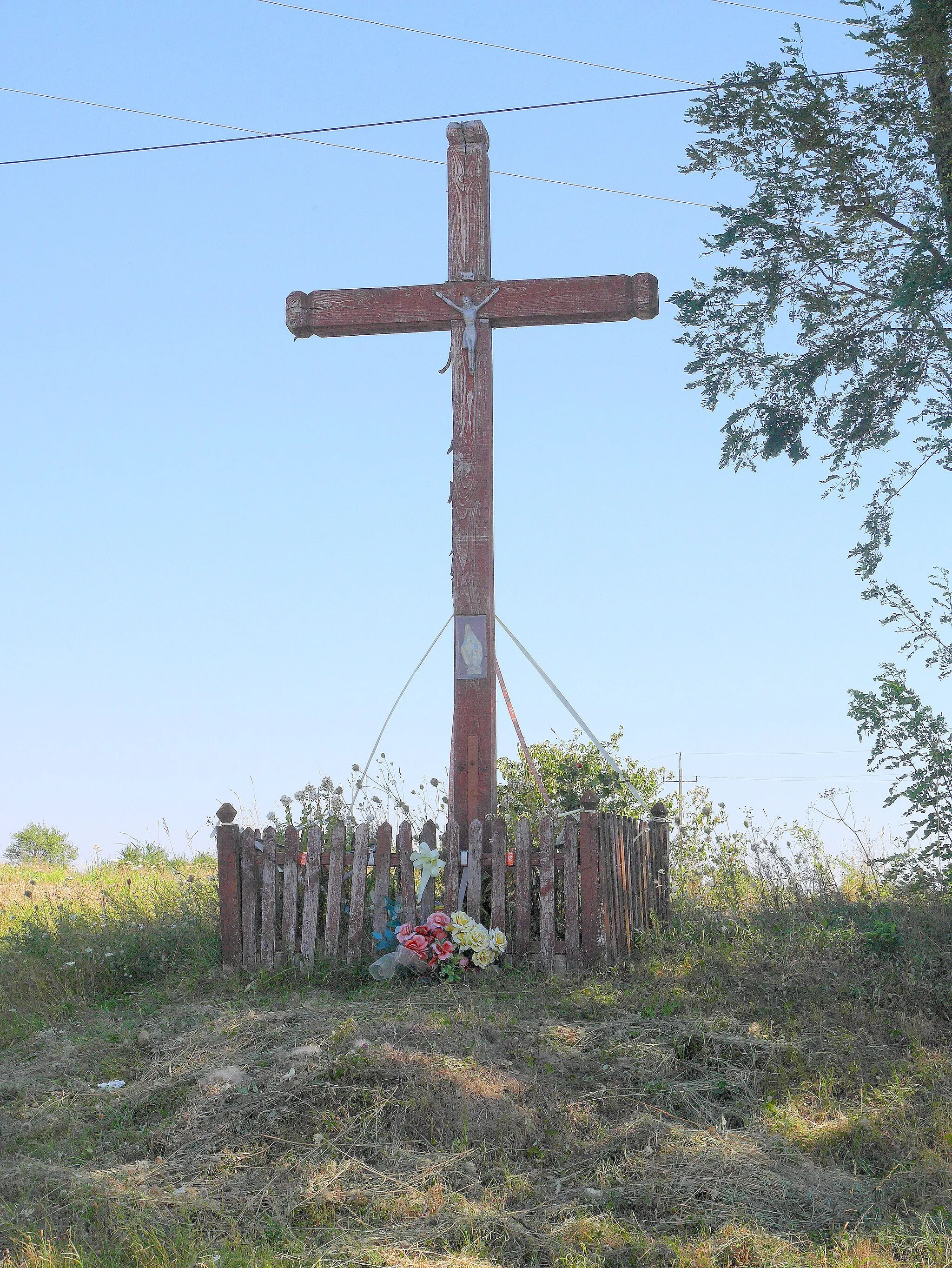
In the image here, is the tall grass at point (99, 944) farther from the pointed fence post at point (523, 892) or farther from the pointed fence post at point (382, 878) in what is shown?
the pointed fence post at point (523, 892)

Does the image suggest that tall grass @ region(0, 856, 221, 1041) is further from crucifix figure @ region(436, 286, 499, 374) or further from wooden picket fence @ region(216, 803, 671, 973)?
crucifix figure @ region(436, 286, 499, 374)

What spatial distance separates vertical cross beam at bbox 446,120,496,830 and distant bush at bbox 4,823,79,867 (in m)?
12.3

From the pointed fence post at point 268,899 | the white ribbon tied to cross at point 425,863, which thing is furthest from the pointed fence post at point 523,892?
the pointed fence post at point 268,899

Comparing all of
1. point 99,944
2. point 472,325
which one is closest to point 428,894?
point 99,944

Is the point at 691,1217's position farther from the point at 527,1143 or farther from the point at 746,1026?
the point at 746,1026

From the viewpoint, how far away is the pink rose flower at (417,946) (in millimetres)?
7789

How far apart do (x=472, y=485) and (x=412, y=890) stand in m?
2.96

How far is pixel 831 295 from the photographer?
32.4 feet

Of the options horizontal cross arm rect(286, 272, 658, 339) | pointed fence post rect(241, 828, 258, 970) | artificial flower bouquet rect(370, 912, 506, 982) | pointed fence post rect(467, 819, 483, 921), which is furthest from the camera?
horizontal cross arm rect(286, 272, 658, 339)

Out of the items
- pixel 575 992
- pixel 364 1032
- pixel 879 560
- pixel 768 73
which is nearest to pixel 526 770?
pixel 879 560

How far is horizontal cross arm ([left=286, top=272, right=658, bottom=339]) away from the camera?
8.70 metres

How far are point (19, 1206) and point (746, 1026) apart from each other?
3.95m

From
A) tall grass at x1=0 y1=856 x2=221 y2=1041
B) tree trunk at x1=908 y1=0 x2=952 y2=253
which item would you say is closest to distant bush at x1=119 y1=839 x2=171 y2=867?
tall grass at x1=0 y1=856 x2=221 y2=1041

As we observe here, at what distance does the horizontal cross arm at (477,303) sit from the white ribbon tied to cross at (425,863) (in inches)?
155
